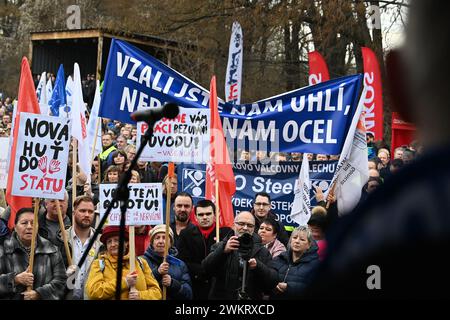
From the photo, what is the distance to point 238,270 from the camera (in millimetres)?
8219

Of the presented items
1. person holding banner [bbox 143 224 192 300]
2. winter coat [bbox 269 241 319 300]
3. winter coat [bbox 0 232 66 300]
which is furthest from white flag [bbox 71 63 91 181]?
winter coat [bbox 269 241 319 300]

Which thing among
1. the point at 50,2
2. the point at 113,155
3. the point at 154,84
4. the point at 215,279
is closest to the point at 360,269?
the point at 215,279

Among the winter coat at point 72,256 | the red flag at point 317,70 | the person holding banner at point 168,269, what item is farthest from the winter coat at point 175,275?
the red flag at point 317,70

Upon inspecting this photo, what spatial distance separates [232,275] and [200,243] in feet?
2.45

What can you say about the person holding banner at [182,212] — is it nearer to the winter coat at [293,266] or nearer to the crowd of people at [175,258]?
the crowd of people at [175,258]

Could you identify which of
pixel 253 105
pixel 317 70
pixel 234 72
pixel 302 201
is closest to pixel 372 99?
pixel 234 72

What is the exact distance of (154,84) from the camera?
10461mm

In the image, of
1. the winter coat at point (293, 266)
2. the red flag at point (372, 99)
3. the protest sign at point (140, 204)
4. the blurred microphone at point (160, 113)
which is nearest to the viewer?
the blurred microphone at point (160, 113)

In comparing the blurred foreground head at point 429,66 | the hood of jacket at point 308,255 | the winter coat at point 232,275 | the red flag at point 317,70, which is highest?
the red flag at point 317,70

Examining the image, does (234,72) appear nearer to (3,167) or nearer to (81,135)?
(81,135)

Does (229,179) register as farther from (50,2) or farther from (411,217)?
(50,2)

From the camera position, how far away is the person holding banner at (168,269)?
7953 mm

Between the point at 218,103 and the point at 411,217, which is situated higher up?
the point at 218,103
